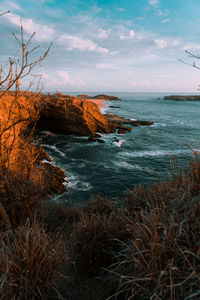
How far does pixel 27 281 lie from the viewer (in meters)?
2.45

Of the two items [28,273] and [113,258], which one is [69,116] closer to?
[113,258]

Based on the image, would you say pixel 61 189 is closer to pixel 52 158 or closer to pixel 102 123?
pixel 52 158

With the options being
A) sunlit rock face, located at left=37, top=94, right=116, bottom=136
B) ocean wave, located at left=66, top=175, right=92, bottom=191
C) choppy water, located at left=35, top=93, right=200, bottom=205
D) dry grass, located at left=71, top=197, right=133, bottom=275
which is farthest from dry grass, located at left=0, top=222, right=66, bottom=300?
sunlit rock face, located at left=37, top=94, right=116, bottom=136

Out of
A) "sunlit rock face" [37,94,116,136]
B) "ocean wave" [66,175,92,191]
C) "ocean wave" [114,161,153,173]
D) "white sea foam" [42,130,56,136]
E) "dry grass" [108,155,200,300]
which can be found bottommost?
"ocean wave" [66,175,92,191]

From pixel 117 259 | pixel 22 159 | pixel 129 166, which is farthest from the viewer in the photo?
pixel 129 166

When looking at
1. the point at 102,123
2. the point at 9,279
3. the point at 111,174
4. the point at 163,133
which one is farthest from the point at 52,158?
the point at 163,133

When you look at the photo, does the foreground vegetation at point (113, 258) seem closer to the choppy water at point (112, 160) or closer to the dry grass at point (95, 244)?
the dry grass at point (95, 244)

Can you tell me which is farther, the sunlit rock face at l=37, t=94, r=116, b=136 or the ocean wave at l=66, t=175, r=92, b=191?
the sunlit rock face at l=37, t=94, r=116, b=136

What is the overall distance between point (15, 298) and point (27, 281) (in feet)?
0.75

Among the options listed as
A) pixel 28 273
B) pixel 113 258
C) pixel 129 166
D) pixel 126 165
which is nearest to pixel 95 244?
pixel 113 258

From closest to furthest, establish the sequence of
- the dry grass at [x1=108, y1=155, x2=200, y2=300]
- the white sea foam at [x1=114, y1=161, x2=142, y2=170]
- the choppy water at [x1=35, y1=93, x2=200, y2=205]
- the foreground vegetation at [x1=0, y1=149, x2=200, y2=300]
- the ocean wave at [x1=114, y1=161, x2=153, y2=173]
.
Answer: the dry grass at [x1=108, y1=155, x2=200, y2=300] → the foreground vegetation at [x1=0, y1=149, x2=200, y2=300] → the choppy water at [x1=35, y1=93, x2=200, y2=205] → the ocean wave at [x1=114, y1=161, x2=153, y2=173] → the white sea foam at [x1=114, y1=161, x2=142, y2=170]

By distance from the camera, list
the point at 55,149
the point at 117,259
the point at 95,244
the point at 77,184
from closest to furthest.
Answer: the point at 117,259
the point at 95,244
the point at 77,184
the point at 55,149

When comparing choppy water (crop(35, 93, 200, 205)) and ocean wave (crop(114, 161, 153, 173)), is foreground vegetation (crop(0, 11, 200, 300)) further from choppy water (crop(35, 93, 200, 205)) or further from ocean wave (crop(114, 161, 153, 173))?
ocean wave (crop(114, 161, 153, 173))

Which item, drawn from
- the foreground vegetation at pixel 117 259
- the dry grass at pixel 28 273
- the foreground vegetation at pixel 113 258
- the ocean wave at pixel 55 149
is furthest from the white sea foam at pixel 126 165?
the dry grass at pixel 28 273
